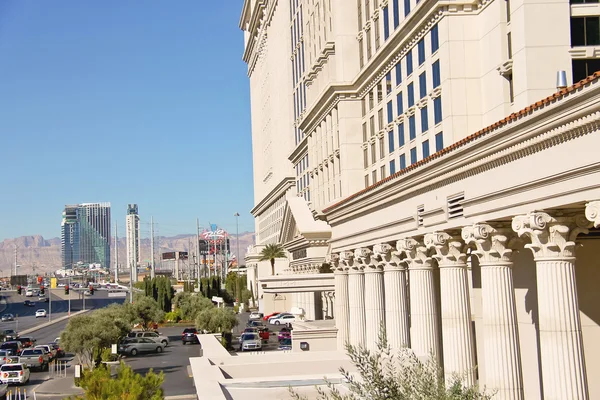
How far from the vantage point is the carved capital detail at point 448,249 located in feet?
74.5

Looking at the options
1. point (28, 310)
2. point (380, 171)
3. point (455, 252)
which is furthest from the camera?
point (28, 310)

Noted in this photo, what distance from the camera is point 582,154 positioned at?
15.3m

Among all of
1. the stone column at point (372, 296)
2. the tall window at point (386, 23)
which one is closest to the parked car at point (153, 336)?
the tall window at point (386, 23)

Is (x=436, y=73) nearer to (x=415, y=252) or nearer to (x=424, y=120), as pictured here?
(x=424, y=120)

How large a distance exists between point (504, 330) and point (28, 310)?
141 m

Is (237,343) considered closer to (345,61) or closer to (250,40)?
(345,61)

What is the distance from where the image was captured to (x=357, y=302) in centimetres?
3472

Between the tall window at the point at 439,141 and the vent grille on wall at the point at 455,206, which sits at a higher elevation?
the tall window at the point at 439,141

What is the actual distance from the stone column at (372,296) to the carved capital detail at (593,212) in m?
16.2

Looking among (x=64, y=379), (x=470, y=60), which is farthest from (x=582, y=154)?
(x=64, y=379)

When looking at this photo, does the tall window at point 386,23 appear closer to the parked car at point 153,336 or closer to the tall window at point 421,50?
the tall window at point 421,50

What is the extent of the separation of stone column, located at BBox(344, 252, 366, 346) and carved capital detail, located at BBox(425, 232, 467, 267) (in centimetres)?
1058

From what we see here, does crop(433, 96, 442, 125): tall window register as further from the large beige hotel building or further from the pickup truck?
the pickup truck

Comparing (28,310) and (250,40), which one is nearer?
(250,40)
